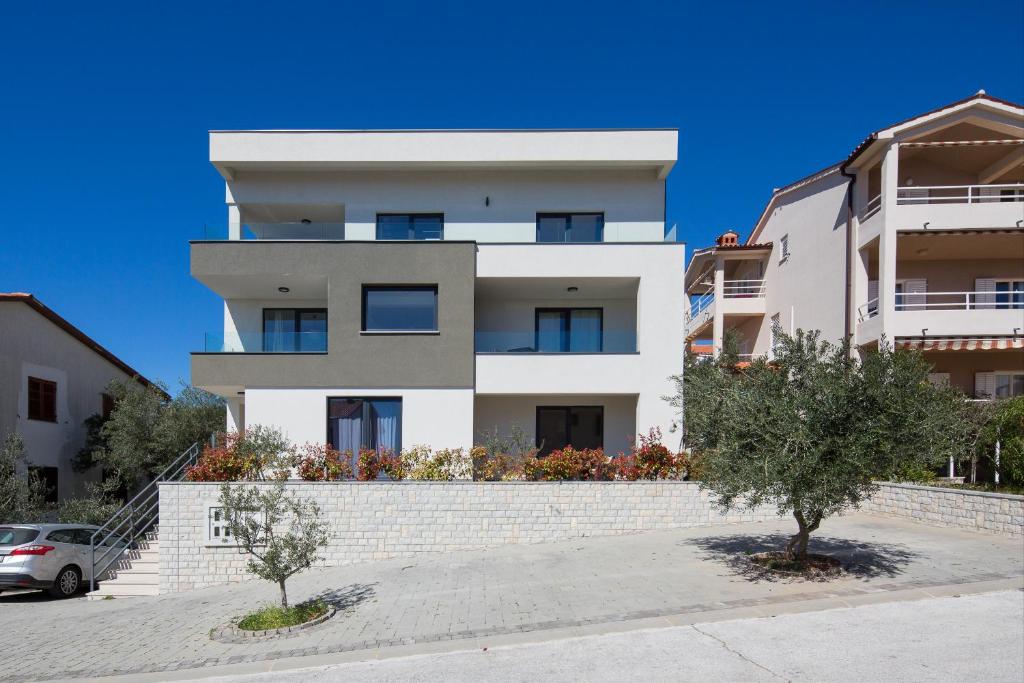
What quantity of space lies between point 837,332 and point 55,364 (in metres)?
28.1

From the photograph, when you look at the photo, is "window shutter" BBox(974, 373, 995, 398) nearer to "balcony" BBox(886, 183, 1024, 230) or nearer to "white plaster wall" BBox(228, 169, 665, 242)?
"balcony" BBox(886, 183, 1024, 230)

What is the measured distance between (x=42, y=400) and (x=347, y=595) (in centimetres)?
1677

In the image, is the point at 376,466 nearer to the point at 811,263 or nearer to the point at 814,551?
the point at 814,551

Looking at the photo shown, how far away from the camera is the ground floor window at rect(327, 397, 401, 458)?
15375 mm

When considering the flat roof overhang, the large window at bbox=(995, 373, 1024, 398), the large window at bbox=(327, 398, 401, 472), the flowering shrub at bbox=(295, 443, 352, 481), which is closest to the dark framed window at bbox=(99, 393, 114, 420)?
the flat roof overhang

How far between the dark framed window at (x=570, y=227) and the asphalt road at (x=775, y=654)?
37.8ft

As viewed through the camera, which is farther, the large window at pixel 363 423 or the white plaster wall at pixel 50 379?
the white plaster wall at pixel 50 379

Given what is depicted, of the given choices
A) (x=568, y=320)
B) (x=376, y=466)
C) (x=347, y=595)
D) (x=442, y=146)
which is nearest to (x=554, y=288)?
(x=568, y=320)

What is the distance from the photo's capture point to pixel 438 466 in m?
12.9

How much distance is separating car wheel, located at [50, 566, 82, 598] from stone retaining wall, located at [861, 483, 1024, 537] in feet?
58.5

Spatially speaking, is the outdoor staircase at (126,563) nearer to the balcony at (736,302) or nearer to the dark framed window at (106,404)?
the dark framed window at (106,404)

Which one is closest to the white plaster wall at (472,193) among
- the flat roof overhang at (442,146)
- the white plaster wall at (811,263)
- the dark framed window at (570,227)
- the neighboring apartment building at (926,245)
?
the dark framed window at (570,227)

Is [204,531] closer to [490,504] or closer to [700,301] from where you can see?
[490,504]

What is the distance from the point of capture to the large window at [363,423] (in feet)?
50.4
